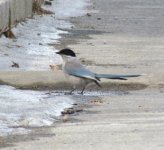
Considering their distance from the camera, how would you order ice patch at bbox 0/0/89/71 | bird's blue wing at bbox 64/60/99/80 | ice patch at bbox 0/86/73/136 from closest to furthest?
ice patch at bbox 0/86/73/136, bird's blue wing at bbox 64/60/99/80, ice patch at bbox 0/0/89/71

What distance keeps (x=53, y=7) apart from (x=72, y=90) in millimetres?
15988

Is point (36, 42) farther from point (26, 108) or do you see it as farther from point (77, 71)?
point (26, 108)

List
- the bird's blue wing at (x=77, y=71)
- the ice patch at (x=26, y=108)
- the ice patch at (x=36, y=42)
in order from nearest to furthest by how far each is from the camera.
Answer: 1. the ice patch at (x=26, y=108)
2. the bird's blue wing at (x=77, y=71)
3. the ice patch at (x=36, y=42)

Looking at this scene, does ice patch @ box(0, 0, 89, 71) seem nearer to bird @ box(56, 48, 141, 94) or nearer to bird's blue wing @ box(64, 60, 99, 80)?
bird @ box(56, 48, 141, 94)

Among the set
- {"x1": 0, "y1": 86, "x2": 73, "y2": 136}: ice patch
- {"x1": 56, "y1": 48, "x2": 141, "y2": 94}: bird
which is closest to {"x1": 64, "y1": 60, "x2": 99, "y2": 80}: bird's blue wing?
{"x1": 56, "y1": 48, "x2": 141, "y2": 94}: bird

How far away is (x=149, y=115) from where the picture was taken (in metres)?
9.10

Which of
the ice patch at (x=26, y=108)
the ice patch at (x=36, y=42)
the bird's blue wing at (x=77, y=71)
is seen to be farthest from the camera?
the ice patch at (x=36, y=42)

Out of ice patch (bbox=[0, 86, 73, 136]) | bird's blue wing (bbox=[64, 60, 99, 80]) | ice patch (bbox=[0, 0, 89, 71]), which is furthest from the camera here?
ice patch (bbox=[0, 0, 89, 71])

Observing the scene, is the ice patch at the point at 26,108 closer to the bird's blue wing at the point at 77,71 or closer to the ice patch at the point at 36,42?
the bird's blue wing at the point at 77,71

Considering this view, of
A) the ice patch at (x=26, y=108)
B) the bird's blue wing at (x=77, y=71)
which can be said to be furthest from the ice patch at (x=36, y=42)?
the bird's blue wing at (x=77, y=71)

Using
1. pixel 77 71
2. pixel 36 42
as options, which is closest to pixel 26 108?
pixel 77 71

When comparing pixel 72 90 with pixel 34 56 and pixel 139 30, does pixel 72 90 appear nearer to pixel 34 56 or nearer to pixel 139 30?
pixel 34 56

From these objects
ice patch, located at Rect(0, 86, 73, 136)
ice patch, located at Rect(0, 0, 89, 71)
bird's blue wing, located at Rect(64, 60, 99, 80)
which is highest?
bird's blue wing, located at Rect(64, 60, 99, 80)

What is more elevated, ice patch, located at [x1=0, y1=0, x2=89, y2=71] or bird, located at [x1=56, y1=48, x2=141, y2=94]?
bird, located at [x1=56, y1=48, x2=141, y2=94]
